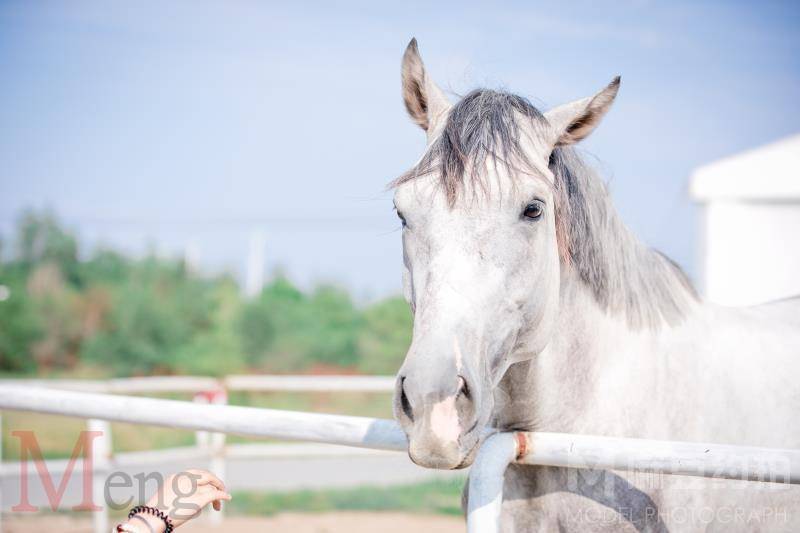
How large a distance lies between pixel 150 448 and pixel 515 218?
9896 millimetres

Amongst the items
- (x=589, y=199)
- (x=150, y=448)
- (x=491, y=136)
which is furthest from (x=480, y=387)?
(x=150, y=448)

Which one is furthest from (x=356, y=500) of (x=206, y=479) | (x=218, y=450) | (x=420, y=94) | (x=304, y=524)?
(x=206, y=479)

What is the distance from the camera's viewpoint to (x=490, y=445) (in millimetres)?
1671

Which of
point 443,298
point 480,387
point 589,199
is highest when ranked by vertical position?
point 589,199

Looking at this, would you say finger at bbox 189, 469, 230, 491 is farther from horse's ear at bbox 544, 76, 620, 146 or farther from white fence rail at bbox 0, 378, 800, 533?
horse's ear at bbox 544, 76, 620, 146

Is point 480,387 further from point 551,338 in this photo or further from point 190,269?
point 190,269

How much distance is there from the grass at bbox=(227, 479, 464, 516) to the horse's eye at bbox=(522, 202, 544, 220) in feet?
20.1

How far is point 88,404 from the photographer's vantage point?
7.01 ft

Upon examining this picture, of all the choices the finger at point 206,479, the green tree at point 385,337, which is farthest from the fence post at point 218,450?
the green tree at point 385,337

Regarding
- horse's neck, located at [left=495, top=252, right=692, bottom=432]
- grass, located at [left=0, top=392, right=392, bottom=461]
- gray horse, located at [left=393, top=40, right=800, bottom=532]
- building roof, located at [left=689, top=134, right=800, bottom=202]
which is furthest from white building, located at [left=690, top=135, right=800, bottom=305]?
grass, located at [left=0, top=392, right=392, bottom=461]

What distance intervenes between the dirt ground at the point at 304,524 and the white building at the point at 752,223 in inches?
136

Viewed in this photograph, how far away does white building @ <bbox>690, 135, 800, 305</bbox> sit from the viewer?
596 centimetres

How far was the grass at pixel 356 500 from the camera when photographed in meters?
7.63

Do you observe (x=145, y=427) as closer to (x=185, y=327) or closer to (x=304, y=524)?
(x=304, y=524)
